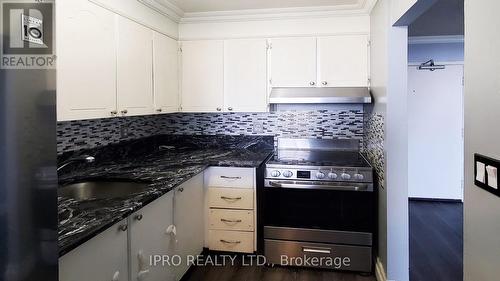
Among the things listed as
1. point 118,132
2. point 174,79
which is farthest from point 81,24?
point 174,79

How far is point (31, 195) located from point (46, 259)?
17cm

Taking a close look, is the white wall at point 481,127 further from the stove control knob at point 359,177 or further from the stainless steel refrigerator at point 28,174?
the stove control knob at point 359,177

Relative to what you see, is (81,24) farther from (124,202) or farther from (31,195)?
(31,195)

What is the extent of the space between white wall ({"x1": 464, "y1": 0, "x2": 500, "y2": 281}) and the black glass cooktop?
1697mm

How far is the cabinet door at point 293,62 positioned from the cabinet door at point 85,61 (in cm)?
155

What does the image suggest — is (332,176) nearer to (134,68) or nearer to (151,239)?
(151,239)

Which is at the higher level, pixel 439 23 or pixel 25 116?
pixel 439 23

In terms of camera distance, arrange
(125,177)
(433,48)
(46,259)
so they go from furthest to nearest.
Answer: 1. (433,48)
2. (125,177)
3. (46,259)

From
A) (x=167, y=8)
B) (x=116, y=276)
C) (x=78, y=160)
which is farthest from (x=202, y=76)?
(x=116, y=276)

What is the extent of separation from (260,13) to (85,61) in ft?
6.01

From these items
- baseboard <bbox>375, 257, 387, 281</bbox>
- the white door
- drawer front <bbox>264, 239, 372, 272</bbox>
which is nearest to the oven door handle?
drawer front <bbox>264, 239, 372, 272</bbox>

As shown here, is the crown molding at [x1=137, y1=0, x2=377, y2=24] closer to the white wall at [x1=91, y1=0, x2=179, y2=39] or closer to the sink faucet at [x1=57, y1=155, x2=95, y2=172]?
the white wall at [x1=91, y1=0, x2=179, y2=39]

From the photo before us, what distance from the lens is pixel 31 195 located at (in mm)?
797

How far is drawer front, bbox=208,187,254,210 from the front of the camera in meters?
3.01
